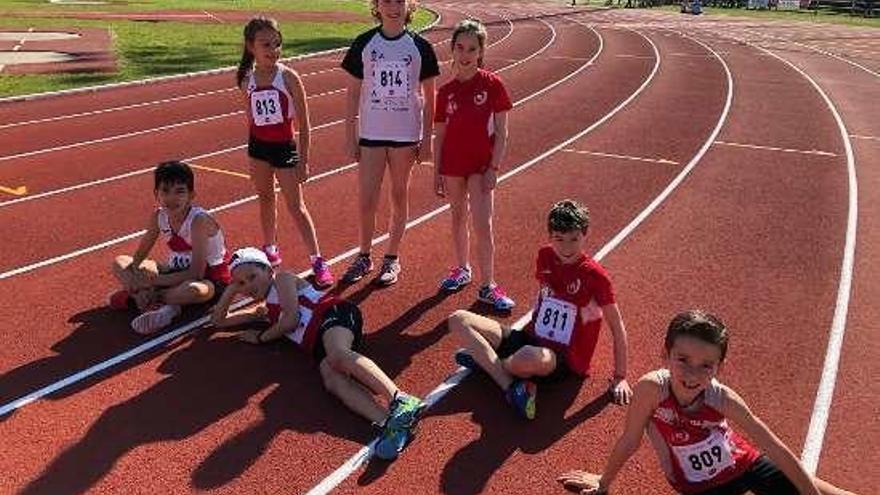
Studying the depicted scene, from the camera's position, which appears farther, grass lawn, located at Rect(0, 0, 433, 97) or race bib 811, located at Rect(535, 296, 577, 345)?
grass lawn, located at Rect(0, 0, 433, 97)

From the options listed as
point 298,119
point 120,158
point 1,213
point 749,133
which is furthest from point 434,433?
point 749,133

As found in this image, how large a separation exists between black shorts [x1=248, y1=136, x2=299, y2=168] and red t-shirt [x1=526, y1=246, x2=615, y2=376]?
8.15 ft

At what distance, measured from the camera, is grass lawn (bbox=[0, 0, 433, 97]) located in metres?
16.1

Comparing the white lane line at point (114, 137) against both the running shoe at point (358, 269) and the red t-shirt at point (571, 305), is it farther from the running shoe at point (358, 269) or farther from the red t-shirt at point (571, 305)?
the red t-shirt at point (571, 305)

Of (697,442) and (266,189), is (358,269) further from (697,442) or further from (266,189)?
(697,442)

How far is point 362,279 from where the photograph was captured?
6375mm

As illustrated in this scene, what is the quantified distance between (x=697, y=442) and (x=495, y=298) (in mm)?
2534

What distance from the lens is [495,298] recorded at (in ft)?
19.1

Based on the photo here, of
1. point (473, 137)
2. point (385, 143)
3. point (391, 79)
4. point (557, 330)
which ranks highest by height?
point (391, 79)

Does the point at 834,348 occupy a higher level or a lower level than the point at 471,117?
lower

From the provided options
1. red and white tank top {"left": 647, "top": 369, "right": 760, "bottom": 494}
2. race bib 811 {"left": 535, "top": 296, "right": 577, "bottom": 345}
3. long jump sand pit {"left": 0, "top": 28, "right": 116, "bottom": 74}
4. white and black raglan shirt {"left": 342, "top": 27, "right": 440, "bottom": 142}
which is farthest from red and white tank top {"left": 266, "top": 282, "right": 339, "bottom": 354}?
long jump sand pit {"left": 0, "top": 28, "right": 116, "bottom": 74}

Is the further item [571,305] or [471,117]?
[471,117]

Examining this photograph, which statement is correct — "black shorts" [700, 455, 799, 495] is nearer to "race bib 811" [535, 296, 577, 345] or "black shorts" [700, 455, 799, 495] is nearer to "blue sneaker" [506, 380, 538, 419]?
"blue sneaker" [506, 380, 538, 419]

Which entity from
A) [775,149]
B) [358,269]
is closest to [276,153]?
[358,269]
